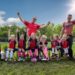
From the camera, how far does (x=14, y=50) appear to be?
1256cm

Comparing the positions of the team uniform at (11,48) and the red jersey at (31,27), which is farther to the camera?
the red jersey at (31,27)

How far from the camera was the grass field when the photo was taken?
9867 mm

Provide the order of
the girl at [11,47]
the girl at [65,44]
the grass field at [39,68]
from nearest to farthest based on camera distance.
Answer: the grass field at [39,68] < the girl at [11,47] < the girl at [65,44]

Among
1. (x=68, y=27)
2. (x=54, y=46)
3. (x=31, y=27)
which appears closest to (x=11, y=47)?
(x=31, y=27)

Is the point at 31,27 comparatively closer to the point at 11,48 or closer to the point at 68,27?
the point at 11,48

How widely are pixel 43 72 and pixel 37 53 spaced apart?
268 centimetres

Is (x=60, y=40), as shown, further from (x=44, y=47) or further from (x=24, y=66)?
(x=24, y=66)

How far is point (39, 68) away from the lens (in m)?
10.6

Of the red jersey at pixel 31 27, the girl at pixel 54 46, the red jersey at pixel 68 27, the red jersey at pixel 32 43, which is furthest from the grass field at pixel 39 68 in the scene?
the red jersey at pixel 31 27

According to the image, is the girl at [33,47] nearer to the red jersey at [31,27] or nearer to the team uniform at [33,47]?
the team uniform at [33,47]

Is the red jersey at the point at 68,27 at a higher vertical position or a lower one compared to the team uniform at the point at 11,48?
higher

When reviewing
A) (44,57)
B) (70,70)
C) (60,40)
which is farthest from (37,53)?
(70,70)

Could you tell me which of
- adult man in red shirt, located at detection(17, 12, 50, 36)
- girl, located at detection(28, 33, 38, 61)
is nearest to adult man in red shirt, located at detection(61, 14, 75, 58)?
adult man in red shirt, located at detection(17, 12, 50, 36)

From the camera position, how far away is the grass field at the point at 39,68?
987 cm
